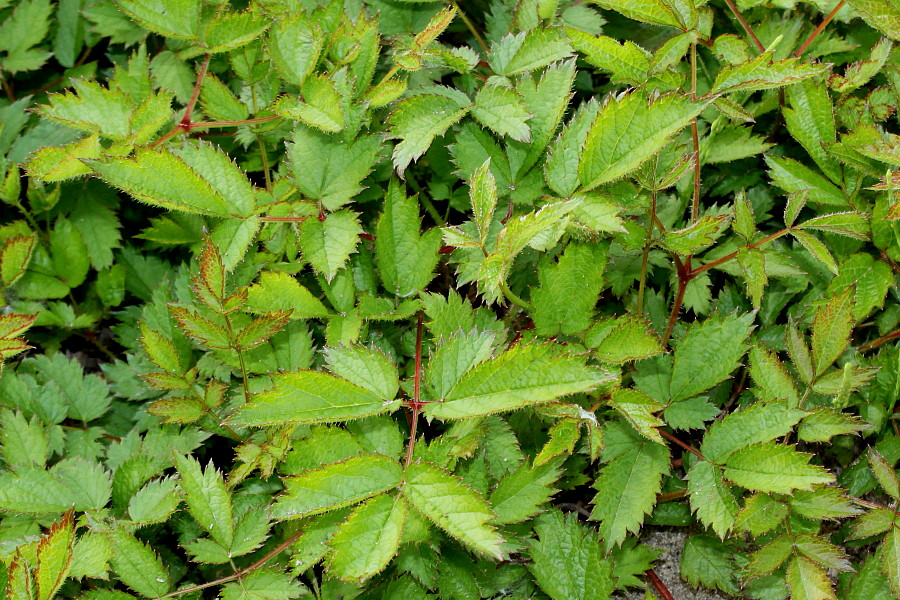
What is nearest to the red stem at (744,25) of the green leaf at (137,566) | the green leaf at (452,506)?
the green leaf at (452,506)

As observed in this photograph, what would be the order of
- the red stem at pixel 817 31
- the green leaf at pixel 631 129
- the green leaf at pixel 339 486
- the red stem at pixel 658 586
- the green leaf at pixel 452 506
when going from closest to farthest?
the green leaf at pixel 452 506, the green leaf at pixel 339 486, the green leaf at pixel 631 129, the red stem at pixel 658 586, the red stem at pixel 817 31

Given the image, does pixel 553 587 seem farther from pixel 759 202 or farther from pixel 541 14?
pixel 541 14

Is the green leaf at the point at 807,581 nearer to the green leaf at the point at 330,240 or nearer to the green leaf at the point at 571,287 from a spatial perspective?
the green leaf at the point at 571,287

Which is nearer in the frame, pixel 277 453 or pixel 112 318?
pixel 277 453

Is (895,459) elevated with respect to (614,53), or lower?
lower

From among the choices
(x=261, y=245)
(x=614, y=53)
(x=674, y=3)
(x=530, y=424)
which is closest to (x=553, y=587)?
(x=530, y=424)

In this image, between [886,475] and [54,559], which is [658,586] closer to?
[886,475]

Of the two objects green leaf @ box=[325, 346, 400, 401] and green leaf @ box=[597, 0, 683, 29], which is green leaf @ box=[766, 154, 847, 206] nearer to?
green leaf @ box=[597, 0, 683, 29]
